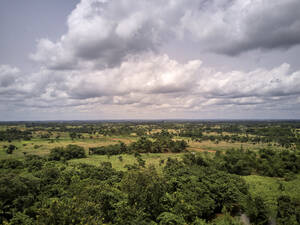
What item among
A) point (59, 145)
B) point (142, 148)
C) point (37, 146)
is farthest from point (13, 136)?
point (142, 148)

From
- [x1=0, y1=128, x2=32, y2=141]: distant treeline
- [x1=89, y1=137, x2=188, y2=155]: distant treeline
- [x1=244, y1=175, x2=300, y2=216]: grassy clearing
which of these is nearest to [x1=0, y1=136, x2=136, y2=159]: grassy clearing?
[x1=0, y1=128, x2=32, y2=141]: distant treeline

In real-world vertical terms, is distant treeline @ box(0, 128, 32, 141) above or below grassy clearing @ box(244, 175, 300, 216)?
above

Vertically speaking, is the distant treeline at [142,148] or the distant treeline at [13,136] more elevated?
the distant treeline at [13,136]

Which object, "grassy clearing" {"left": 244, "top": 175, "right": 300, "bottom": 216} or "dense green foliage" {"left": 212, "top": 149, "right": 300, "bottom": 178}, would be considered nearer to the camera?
"grassy clearing" {"left": 244, "top": 175, "right": 300, "bottom": 216}

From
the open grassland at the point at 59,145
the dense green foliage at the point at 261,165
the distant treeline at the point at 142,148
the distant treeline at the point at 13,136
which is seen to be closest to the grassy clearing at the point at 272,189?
the dense green foliage at the point at 261,165

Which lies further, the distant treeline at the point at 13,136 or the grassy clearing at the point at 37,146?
Answer: the distant treeline at the point at 13,136

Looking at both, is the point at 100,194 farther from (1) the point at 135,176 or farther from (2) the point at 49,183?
(2) the point at 49,183

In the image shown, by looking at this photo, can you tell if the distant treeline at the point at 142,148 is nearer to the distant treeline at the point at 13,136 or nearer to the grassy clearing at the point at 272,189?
the grassy clearing at the point at 272,189

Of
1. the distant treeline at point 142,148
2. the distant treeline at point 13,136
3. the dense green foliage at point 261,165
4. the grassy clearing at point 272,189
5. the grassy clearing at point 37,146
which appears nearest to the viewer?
the grassy clearing at point 272,189

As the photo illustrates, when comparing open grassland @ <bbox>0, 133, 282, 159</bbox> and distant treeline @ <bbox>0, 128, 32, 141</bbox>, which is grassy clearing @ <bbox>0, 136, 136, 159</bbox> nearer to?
open grassland @ <bbox>0, 133, 282, 159</bbox>

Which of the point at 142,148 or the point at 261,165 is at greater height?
the point at 261,165

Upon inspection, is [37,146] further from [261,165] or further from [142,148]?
[261,165]

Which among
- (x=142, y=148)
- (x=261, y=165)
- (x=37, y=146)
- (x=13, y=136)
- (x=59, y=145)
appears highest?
(x=13, y=136)

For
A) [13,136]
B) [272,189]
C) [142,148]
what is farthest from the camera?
[13,136]
